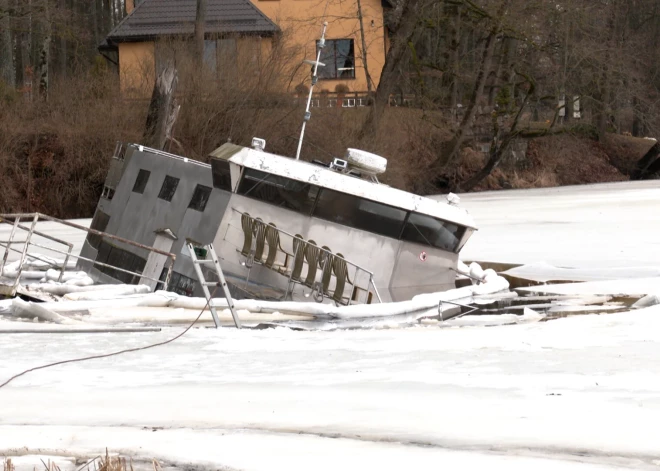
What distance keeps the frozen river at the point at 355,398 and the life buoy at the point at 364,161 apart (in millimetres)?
3428

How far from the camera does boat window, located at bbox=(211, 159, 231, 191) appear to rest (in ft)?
44.2

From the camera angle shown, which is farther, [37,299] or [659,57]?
[659,57]

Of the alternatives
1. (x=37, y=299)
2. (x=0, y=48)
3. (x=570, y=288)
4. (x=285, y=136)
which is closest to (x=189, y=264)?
(x=37, y=299)

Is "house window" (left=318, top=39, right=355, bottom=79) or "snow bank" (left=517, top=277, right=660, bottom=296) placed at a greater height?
"house window" (left=318, top=39, right=355, bottom=79)

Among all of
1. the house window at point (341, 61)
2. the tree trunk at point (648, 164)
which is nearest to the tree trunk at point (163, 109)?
the house window at point (341, 61)

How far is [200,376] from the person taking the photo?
25.6 ft

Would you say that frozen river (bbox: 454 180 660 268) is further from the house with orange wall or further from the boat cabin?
the house with orange wall

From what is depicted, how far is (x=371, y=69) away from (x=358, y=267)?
32138mm

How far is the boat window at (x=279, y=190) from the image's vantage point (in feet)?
44.5

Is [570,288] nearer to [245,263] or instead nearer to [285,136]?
[245,263]

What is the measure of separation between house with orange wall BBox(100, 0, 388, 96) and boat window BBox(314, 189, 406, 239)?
16728 millimetres

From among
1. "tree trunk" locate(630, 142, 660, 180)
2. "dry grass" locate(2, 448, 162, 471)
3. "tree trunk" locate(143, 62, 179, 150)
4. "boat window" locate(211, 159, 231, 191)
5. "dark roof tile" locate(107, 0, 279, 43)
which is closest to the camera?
"dry grass" locate(2, 448, 162, 471)

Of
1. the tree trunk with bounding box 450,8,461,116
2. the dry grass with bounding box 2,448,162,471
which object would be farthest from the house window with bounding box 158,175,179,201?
the tree trunk with bounding box 450,8,461,116

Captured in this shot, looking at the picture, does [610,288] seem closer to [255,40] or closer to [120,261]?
[120,261]
